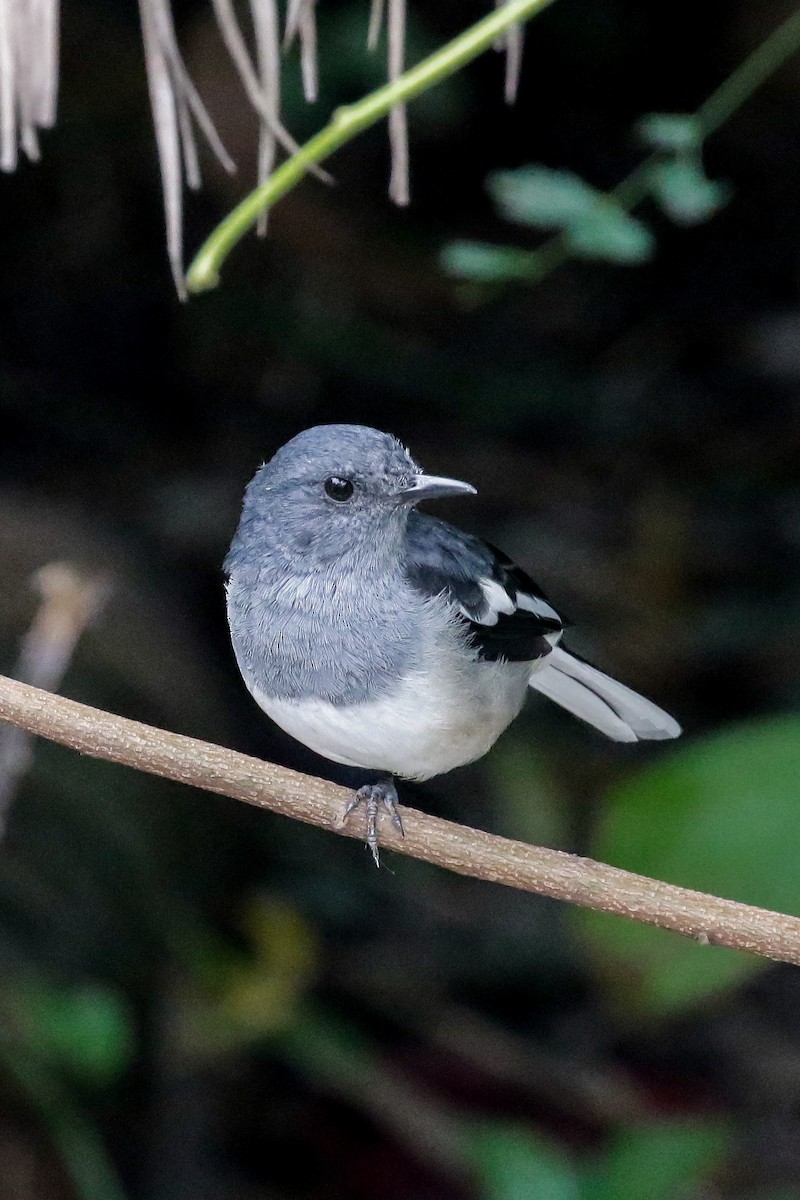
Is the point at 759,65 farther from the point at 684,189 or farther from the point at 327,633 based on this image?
the point at 327,633

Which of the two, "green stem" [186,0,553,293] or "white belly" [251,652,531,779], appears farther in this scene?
"white belly" [251,652,531,779]

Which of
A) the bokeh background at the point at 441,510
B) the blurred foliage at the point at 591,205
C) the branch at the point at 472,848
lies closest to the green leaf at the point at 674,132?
the blurred foliage at the point at 591,205

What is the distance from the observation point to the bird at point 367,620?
2857 mm

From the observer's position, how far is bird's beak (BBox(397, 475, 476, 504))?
286 cm

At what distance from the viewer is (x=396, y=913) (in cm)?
546

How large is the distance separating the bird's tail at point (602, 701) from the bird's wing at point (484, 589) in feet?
0.60

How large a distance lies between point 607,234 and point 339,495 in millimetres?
872

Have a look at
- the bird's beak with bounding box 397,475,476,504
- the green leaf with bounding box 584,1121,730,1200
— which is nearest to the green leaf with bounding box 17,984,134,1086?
the green leaf with bounding box 584,1121,730,1200

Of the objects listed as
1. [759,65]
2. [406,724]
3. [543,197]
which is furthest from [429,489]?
[759,65]

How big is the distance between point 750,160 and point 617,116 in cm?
56

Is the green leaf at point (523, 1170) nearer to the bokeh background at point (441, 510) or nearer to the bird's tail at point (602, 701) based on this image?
the bokeh background at point (441, 510)

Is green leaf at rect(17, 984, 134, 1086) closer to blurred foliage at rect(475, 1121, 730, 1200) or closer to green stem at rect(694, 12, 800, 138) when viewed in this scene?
blurred foliage at rect(475, 1121, 730, 1200)

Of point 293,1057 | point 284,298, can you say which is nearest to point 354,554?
point 293,1057

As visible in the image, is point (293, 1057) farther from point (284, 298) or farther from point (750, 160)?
point (750, 160)
